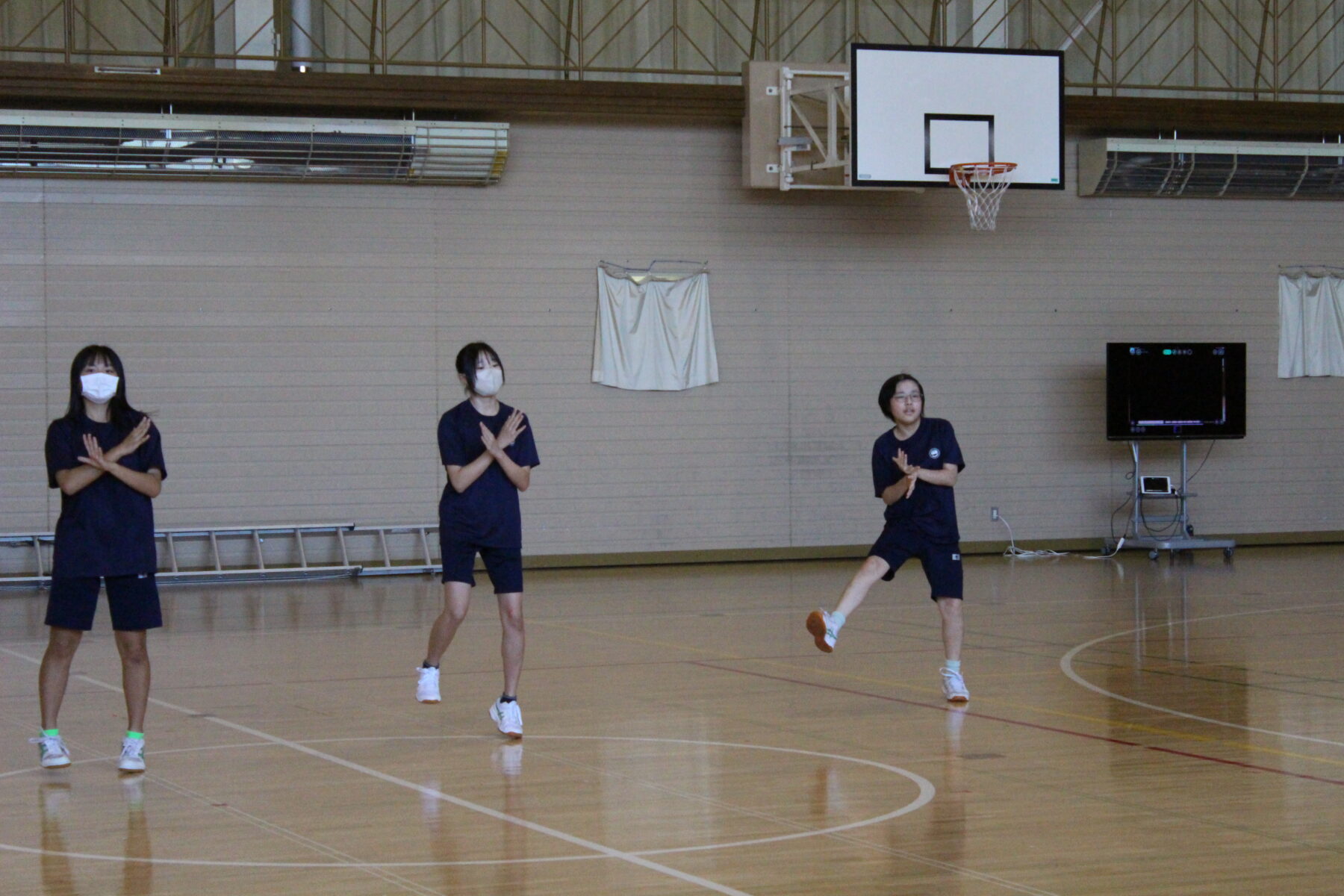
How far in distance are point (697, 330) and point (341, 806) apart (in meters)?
11.6

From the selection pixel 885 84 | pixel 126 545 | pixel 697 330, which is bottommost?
pixel 126 545

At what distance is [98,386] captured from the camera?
20.5 feet

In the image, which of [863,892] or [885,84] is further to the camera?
[885,84]

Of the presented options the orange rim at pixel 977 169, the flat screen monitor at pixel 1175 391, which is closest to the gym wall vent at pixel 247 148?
the orange rim at pixel 977 169

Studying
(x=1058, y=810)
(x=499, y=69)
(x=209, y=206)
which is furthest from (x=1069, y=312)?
(x=1058, y=810)

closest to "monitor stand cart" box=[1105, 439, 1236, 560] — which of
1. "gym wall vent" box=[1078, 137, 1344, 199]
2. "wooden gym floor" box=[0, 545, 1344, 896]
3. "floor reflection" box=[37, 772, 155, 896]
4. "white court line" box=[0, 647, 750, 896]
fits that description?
"gym wall vent" box=[1078, 137, 1344, 199]

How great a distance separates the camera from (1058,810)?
5.44 m

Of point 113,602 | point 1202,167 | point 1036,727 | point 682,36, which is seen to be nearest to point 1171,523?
point 1202,167

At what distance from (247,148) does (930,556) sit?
378 inches

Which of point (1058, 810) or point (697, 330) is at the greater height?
point (697, 330)

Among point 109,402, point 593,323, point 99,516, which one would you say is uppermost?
point 593,323

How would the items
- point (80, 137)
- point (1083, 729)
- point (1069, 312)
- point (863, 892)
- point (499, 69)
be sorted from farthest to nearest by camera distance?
point (1069, 312) → point (499, 69) → point (80, 137) → point (1083, 729) → point (863, 892)

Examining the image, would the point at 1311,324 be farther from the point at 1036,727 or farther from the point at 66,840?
the point at 66,840

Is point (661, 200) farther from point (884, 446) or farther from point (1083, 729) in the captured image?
point (1083, 729)
